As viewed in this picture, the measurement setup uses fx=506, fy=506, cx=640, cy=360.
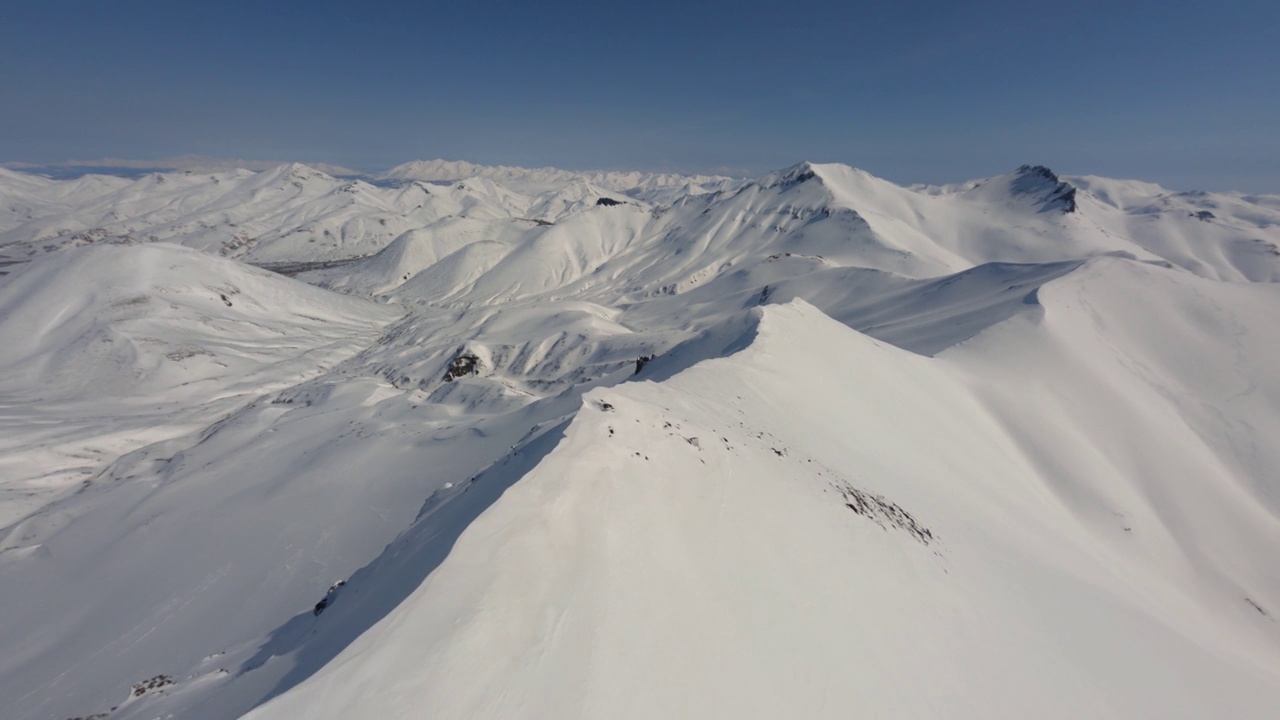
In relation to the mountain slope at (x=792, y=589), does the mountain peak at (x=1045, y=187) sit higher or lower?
higher

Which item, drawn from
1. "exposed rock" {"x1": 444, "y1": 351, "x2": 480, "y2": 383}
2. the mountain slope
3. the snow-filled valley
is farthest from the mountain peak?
"exposed rock" {"x1": 444, "y1": 351, "x2": 480, "y2": 383}

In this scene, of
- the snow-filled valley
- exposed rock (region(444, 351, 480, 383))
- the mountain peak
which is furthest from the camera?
the mountain peak

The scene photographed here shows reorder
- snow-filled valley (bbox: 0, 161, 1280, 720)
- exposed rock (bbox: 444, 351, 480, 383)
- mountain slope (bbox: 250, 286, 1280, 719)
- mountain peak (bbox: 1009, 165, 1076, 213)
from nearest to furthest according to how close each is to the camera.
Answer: mountain slope (bbox: 250, 286, 1280, 719) → snow-filled valley (bbox: 0, 161, 1280, 720) → exposed rock (bbox: 444, 351, 480, 383) → mountain peak (bbox: 1009, 165, 1076, 213)

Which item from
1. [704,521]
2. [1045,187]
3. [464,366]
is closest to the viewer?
[704,521]

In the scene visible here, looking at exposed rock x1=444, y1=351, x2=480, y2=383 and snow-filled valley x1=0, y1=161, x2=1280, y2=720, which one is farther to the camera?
exposed rock x1=444, y1=351, x2=480, y2=383

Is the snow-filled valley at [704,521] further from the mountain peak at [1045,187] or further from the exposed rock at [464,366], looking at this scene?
the mountain peak at [1045,187]

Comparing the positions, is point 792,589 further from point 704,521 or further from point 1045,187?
point 1045,187

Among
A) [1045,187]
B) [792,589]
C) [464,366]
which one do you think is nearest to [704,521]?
[792,589]

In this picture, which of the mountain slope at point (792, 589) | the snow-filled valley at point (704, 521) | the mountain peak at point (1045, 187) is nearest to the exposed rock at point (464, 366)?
the snow-filled valley at point (704, 521)

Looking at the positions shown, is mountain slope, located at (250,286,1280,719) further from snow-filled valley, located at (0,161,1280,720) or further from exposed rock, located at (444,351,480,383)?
exposed rock, located at (444,351,480,383)
